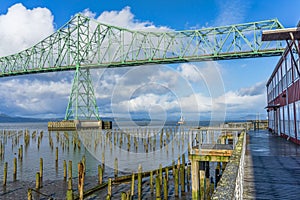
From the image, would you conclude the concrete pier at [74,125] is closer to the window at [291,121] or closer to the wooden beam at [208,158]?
the window at [291,121]

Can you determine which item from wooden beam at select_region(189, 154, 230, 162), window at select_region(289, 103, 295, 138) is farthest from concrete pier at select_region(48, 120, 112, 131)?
wooden beam at select_region(189, 154, 230, 162)

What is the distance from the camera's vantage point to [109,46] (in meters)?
70.0

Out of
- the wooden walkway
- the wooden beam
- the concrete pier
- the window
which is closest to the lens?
the wooden walkway

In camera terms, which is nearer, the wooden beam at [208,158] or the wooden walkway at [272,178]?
the wooden walkway at [272,178]

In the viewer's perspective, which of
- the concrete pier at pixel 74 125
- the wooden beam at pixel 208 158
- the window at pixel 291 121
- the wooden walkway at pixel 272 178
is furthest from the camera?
the concrete pier at pixel 74 125

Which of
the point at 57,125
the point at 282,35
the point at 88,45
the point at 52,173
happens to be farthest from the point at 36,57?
the point at 282,35

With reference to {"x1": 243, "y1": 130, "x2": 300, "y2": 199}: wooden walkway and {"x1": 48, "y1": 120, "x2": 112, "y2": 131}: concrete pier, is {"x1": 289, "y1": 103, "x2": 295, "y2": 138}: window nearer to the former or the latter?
{"x1": 243, "y1": 130, "x2": 300, "y2": 199}: wooden walkway

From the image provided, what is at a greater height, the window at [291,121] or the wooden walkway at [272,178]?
the window at [291,121]

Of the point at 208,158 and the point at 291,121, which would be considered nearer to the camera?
the point at 208,158

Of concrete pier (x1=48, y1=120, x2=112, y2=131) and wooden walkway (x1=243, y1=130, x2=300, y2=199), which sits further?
concrete pier (x1=48, y1=120, x2=112, y2=131)

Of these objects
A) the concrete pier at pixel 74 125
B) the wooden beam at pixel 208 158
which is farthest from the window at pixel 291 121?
the concrete pier at pixel 74 125

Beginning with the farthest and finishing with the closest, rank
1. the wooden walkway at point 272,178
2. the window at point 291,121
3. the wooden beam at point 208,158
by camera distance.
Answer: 1. the window at point 291,121
2. the wooden beam at point 208,158
3. the wooden walkway at point 272,178

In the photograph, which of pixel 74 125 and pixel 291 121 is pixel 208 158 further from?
pixel 74 125

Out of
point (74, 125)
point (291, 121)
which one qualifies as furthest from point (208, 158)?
point (74, 125)
